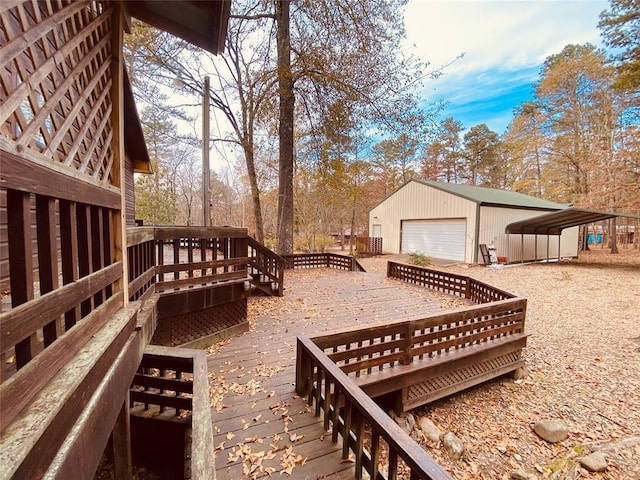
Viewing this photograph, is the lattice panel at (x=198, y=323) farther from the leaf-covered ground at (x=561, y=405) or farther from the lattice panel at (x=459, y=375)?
the leaf-covered ground at (x=561, y=405)

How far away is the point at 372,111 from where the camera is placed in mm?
8984

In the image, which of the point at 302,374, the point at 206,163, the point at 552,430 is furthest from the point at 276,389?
the point at 206,163

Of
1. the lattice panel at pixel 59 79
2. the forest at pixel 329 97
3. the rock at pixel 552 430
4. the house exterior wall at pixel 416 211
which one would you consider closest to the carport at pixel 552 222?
the forest at pixel 329 97

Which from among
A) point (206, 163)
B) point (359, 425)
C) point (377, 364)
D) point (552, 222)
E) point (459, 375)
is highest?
point (206, 163)

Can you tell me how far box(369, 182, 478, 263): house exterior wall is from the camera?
43.8 ft

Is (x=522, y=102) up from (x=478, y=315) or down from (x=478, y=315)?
up

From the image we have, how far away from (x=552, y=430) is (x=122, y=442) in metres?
4.80

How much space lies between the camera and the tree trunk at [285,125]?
8.88 metres

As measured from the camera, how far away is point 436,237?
49.8 feet

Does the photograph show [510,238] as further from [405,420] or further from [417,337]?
[405,420]

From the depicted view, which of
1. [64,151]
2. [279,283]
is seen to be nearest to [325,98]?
[279,283]

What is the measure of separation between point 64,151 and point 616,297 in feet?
38.4

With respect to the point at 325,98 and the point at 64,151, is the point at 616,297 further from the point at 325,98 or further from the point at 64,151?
the point at 64,151

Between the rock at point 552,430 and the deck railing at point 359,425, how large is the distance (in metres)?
2.00
